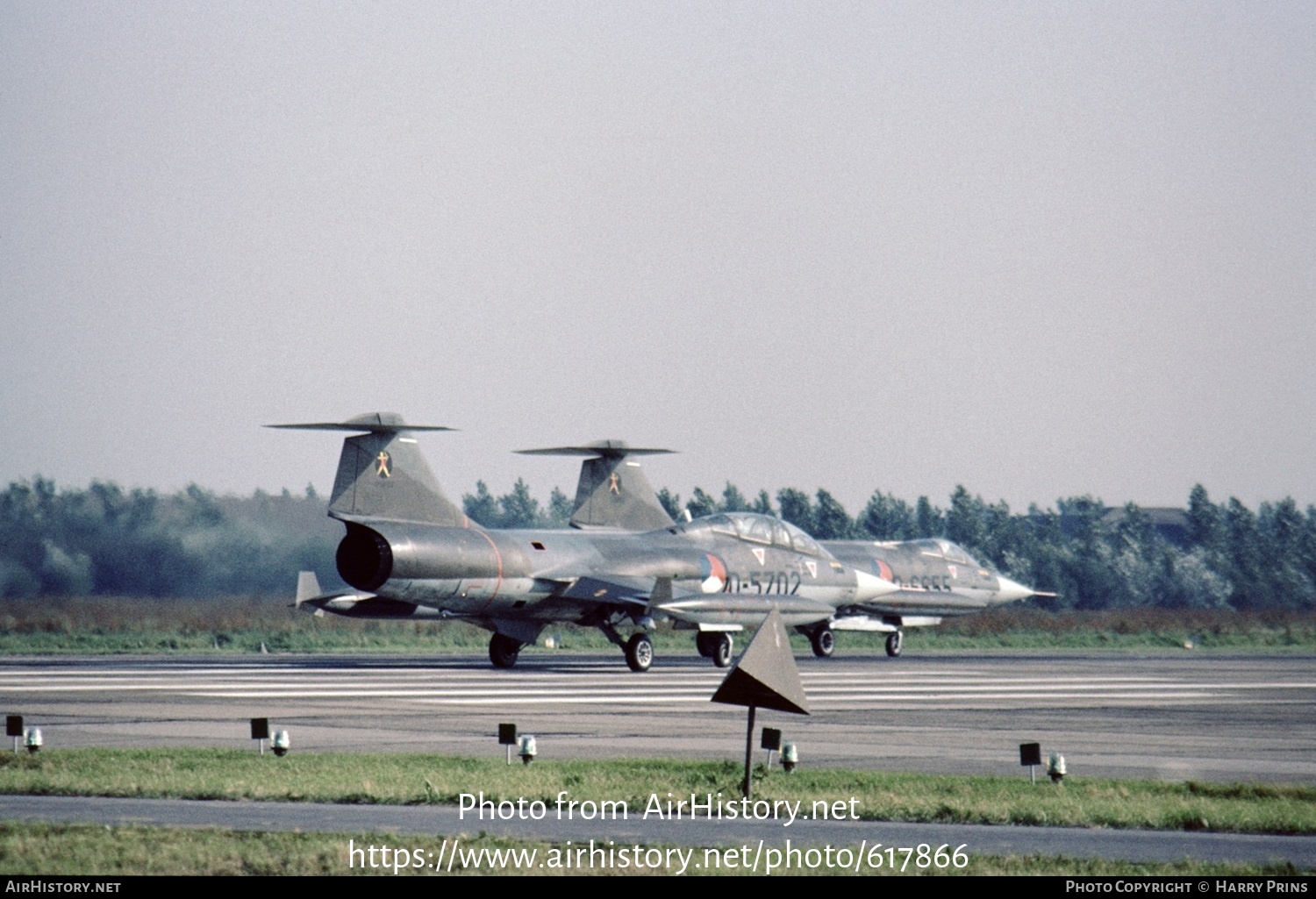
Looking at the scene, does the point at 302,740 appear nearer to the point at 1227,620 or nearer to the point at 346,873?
the point at 346,873

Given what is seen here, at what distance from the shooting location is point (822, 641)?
48.4 metres

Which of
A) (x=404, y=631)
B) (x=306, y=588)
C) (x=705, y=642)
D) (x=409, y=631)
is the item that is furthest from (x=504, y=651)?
(x=409, y=631)

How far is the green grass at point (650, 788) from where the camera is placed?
49.0ft

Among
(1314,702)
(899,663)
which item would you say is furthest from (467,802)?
(899,663)

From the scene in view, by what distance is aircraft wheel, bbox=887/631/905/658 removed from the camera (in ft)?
165

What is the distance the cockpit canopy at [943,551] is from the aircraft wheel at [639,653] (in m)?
16.4

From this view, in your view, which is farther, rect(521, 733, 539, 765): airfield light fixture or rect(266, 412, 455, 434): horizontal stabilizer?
rect(266, 412, 455, 434): horizontal stabilizer

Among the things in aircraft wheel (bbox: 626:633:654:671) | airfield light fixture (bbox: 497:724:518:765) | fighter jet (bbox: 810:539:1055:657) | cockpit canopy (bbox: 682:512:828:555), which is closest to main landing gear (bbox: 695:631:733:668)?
aircraft wheel (bbox: 626:633:654:671)

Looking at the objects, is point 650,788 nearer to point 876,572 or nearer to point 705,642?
point 705,642

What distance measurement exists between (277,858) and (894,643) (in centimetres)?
3981

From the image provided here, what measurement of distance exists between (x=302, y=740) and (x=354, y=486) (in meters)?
14.9

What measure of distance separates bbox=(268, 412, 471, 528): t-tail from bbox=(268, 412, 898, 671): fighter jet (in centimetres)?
3

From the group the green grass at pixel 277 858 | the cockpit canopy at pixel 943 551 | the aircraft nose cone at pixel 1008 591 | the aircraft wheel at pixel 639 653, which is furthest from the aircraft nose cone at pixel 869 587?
the green grass at pixel 277 858

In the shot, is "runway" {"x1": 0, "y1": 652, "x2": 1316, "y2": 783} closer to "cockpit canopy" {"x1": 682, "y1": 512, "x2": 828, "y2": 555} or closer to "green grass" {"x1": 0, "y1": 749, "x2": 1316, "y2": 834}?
"green grass" {"x1": 0, "y1": 749, "x2": 1316, "y2": 834}
